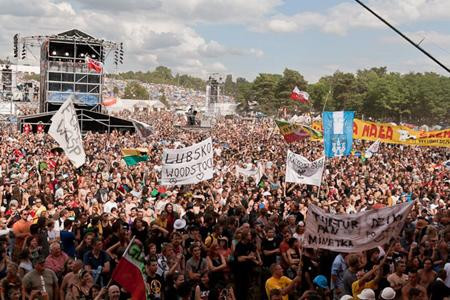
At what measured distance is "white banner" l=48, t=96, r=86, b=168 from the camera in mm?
17078

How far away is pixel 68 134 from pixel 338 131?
31.8 ft

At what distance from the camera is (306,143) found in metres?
44.1

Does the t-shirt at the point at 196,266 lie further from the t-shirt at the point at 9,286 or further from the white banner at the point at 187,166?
the white banner at the point at 187,166

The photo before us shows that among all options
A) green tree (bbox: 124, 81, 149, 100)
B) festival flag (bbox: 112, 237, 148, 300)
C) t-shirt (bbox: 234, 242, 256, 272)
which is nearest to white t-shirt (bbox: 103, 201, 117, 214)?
t-shirt (bbox: 234, 242, 256, 272)

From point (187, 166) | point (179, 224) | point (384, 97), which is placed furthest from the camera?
point (384, 97)

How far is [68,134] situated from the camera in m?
17.2

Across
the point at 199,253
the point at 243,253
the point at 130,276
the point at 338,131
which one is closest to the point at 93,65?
the point at 338,131

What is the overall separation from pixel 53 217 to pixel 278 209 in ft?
17.5

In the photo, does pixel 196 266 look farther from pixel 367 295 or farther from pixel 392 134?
pixel 392 134

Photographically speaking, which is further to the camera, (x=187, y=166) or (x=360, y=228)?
(x=187, y=166)

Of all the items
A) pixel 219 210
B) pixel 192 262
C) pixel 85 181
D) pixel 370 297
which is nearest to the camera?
pixel 370 297

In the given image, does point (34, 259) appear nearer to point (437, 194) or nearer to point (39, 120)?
point (437, 194)

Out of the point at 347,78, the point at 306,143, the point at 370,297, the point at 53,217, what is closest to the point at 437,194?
the point at 53,217

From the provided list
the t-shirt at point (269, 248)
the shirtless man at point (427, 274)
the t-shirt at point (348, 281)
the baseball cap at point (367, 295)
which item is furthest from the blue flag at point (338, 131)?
the baseball cap at point (367, 295)
